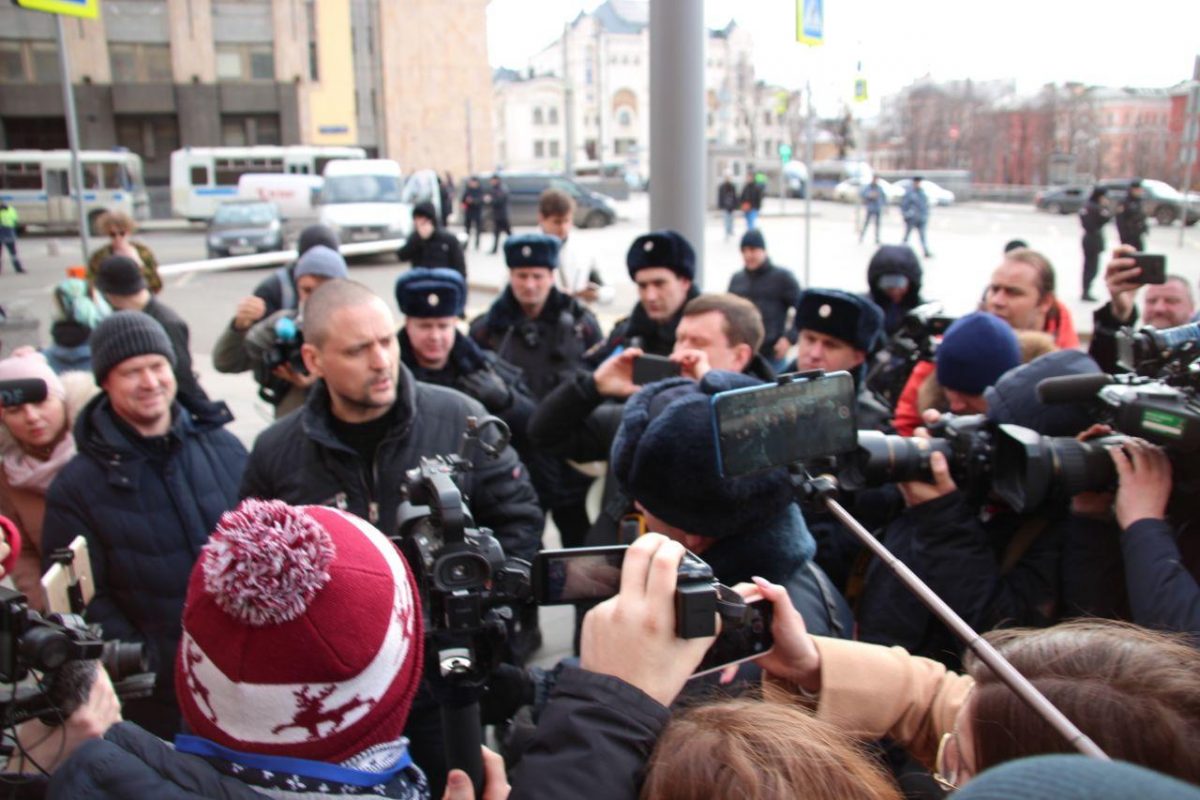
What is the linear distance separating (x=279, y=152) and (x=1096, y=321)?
28.7 meters

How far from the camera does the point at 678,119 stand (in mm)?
4805

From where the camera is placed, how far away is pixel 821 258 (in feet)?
71.4

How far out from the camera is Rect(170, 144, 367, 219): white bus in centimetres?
2830

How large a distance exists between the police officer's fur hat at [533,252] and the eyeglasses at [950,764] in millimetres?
3744

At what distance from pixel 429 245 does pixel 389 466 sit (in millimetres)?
8933

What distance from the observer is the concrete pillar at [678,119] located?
15.1 ft

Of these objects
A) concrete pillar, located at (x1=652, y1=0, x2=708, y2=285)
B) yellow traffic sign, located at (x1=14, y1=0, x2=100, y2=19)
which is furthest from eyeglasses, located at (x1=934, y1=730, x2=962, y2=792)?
yellow traffic sign, located at (x1=14, y1=0, x2=100, y2=19)

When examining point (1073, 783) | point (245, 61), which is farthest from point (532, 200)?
point (1073, 783)

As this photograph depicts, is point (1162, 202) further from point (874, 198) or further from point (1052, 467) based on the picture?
point (1052, 467)

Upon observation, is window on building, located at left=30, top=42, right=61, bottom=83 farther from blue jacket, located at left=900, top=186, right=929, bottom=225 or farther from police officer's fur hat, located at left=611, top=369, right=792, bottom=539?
police officer's fur hat, located at left=611, top=369, right=792, bottom=539

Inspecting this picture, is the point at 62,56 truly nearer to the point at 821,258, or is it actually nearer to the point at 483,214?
the point at 821,258

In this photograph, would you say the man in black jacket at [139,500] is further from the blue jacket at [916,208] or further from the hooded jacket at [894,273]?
the blue jacket at [916,208]

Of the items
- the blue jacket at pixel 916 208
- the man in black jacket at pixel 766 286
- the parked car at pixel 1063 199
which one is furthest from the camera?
the parked car at pixel 1063 199

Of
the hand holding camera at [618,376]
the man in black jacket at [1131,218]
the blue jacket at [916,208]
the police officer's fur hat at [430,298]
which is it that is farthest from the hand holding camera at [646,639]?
the blue jacket at [916,208]
